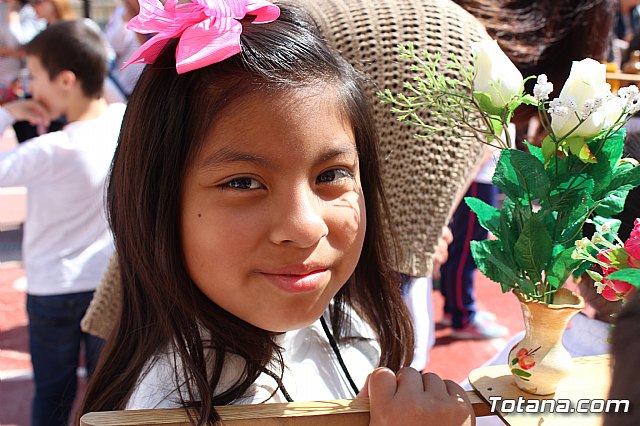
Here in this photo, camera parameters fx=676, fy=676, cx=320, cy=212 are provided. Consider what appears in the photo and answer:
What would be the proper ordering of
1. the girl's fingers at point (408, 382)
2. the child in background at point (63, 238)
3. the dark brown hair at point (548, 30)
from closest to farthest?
1. the girl's fingers at point (408, 382)
2. the dark brown hair at point (548, 30)
3. the child in background at point (63, 238)

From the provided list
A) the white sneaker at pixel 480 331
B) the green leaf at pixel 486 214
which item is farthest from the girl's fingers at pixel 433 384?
the white sneaker at pixel 480 331

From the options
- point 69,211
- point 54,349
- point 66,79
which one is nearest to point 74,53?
point 66,79

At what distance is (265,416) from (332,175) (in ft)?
1.16

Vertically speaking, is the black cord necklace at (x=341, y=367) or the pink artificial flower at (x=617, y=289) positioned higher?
the pink artificial flower at (x=617, y=289)

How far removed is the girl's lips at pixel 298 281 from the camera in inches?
36.9

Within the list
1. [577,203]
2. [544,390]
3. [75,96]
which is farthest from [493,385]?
[75,96]

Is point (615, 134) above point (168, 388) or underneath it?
above

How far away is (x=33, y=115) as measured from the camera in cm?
262

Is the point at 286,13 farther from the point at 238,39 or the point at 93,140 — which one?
the point at 93,140

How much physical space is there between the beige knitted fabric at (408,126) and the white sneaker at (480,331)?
93.9 inches

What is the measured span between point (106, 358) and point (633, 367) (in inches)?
34.2

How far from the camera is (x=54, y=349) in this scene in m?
2.42

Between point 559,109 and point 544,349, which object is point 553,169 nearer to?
point 559,109

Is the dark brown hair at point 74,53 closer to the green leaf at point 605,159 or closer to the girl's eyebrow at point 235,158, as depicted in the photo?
the girl's eyebrow at point 235,158
